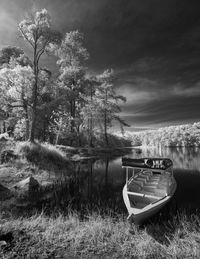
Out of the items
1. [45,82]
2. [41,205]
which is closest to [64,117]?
[45,82]

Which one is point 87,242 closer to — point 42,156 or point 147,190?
point 147,190

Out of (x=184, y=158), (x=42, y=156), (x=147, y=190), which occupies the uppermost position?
(x=42, y=156)

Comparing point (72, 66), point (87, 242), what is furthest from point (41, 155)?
point (72, 66)

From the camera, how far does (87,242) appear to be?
4.73 metres

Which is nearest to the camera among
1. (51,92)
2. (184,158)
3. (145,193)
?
(145,193)

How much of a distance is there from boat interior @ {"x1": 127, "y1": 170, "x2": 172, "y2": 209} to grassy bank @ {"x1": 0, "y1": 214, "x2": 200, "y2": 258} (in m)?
2.42

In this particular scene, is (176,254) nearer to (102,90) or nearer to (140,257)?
(140,257)

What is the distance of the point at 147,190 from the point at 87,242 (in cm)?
677

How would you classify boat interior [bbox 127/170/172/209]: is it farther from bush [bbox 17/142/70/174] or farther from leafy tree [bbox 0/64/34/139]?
leafy tree [bbox 0/64/34/139]

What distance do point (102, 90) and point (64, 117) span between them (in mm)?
16093

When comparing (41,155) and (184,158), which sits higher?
(41,155)

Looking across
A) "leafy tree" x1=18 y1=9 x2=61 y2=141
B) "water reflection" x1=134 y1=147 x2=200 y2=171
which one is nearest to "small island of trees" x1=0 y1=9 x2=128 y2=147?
"leafy tree" x1=18 y1=9 x2=61 y2=141

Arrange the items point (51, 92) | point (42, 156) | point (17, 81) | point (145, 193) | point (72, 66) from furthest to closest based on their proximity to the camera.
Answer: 1. point (72, 66)
2. point (51, 92)
3. point (17, 81)
4. point (42, 156)
5. point (145, 193)

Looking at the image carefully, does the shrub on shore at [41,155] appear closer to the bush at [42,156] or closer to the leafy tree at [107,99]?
the bush at [42,156]
